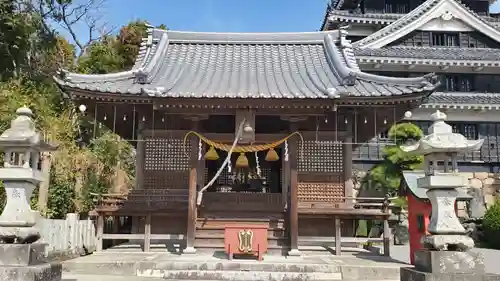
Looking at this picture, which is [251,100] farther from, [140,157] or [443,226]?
[443,226]

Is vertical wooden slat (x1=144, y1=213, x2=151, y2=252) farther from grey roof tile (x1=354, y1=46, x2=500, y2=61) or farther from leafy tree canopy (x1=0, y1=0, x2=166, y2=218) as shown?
grey roof tile (x1=354, y1=46, x2=500, y2=61)

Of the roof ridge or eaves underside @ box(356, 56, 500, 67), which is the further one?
the roof ridge

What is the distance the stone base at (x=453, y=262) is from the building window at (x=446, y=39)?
24.3 metres

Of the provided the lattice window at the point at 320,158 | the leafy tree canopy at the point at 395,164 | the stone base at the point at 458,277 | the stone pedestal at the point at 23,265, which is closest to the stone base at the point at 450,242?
the stone base at the point at 458,277

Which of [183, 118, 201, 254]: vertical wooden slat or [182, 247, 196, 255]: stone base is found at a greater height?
[183, 118, 201, 254]: vertical wooden slat

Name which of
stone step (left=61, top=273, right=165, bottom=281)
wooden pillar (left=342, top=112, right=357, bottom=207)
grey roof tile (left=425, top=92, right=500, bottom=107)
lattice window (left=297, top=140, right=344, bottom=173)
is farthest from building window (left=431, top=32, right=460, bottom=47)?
stone step (left=61, top=273, right=165, bottom=281)

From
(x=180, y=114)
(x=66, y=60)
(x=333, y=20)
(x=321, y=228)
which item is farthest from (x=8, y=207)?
(x=333, y=20)

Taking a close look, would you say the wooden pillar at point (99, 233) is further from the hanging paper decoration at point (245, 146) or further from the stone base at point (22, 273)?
the stone base at point (22, 273)

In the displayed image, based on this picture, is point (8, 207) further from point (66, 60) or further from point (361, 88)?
point (66, 60)

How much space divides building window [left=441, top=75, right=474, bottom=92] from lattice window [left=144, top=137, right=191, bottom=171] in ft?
65.4

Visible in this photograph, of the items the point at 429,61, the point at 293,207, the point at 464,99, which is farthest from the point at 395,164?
the point at 293,207

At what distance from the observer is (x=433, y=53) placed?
26344 millimetres

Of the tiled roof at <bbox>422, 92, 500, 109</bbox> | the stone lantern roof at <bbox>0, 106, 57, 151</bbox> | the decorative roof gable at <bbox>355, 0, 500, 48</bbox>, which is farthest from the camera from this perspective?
the decorative roof gable at <bbox>355, 0, 500, 48</bbox>

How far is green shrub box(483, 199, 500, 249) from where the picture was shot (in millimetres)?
19453
